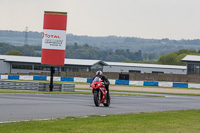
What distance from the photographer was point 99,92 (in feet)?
69.6

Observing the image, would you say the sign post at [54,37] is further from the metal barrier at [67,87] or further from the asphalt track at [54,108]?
the asphalt track at [54,108]

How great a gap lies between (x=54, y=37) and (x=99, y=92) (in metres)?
13.7

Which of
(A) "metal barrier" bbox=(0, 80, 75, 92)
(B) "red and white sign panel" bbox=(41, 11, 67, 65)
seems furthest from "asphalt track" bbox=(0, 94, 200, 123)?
(A) "metal barrier" bbox=(0, 80, 75, 92)

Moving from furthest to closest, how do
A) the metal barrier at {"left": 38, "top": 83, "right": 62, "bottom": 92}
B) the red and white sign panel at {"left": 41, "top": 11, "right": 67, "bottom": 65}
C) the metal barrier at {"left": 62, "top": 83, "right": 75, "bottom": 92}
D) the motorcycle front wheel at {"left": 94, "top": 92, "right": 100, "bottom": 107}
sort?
the metal barrier at {"left": 62, "top": 83, "right": 75, "bottom": 92}
the metal barrier at {"left": 38, "top": 83, "right": 62, "bottom": 92}
the red and white sign panel at {"left": 41, "top": 11, "right": 67, "bottom": 65}
the motorcycle front wheel at {"left": 94, "top": 92, "right": 100, "bottom": 107}

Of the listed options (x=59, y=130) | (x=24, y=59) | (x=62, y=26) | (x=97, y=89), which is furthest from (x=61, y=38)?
(x=24, y=59)

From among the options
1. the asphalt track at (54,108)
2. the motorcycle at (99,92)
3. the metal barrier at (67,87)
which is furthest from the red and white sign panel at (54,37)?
the motorcycle at (99,92)

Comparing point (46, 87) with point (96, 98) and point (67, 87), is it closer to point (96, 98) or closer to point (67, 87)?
point (67, 87)

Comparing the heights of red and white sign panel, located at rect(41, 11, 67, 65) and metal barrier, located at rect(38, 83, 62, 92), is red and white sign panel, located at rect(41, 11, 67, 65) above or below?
above

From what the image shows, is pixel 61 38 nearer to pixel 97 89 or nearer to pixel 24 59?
pixel 97 89

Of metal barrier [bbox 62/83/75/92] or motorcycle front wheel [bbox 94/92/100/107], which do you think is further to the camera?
metal barrier [bbox 62/83/75/92]

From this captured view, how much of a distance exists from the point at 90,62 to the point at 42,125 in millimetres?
85182

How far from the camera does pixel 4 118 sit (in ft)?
44.1

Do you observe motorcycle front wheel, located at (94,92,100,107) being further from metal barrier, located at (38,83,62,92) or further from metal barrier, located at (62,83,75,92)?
metal barrier, located at (62,83,75,92)

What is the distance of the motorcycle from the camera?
20.7 m
